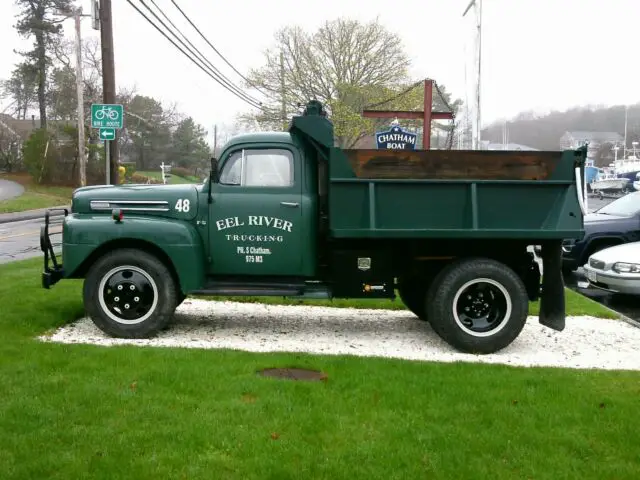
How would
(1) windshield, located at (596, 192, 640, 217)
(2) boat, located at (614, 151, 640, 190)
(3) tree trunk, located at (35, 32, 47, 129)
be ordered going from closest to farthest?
(1) windshield, located at (596, 192, 640, 217)
(3) tree trunk, located at (35, 32, 47, 129)
(2) boat, located at (614, 151, 640, 190)

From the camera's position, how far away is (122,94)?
2202 inches

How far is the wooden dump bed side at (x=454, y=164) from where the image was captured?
670 centimetres

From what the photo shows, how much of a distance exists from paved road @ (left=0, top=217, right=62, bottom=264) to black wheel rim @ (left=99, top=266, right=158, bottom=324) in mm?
5327

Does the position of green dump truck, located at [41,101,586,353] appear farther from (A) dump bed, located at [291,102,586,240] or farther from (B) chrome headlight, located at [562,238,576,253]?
(B) chrome headlight, located at [562,238,576,253]

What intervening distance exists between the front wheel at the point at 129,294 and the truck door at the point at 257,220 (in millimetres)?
594

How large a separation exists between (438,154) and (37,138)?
4545 cm

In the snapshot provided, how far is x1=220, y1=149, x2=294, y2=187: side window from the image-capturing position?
711 centimetres

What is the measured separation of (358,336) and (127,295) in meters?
2.52

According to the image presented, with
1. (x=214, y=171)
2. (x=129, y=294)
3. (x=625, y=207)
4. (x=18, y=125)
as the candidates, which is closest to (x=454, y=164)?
(x=214, y=171)

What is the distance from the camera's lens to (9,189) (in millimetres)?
44625

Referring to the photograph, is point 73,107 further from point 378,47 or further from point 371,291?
point 371,291

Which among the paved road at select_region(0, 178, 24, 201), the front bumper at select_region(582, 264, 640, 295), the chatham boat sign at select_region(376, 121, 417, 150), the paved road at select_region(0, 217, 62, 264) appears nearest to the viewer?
the front bumper at select_region(582, 264, 640, 295)

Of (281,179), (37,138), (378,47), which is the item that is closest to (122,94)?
(37,138)

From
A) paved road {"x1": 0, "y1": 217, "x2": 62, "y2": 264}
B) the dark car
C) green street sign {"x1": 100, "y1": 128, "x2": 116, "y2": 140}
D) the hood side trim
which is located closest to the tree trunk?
paved road {"x1": 0, "y1": 217, "x2": 62, "y2": 264}
